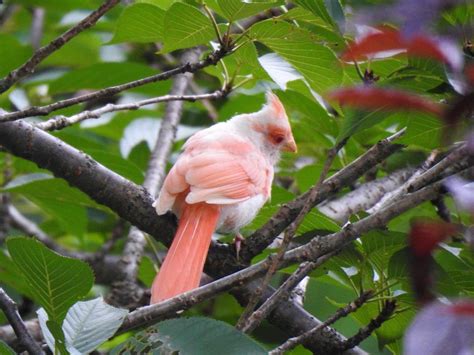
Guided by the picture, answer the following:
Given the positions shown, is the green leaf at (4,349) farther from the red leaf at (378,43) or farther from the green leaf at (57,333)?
the red leaf at (378,43)

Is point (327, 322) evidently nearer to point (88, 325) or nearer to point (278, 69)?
point (88, 325)

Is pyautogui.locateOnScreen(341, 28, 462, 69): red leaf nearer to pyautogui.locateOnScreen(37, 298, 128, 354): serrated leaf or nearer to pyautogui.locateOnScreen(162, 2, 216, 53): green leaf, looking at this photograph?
pyautogui.locateOnScreen(37, 298, 128, 354): serrated leaf

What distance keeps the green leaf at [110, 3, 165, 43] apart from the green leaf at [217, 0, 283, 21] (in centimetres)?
34

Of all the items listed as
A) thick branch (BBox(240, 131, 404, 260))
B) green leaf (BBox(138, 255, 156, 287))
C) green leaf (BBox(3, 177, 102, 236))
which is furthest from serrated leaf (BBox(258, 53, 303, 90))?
green leaf (BBox(138, 255, 156, 287))

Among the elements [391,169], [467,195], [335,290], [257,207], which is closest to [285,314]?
[257,207]

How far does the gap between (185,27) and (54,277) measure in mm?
836

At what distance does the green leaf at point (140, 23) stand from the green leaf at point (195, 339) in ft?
3.87

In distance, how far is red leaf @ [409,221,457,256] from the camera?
0.67 meters

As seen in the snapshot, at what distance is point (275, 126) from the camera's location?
3.79 meters

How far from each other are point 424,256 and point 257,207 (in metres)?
2.54

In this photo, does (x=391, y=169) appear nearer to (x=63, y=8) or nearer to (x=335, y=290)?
(x=335, y=290)

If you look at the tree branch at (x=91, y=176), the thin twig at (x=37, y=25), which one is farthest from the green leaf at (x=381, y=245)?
the thin twig at (x=37, y=25)

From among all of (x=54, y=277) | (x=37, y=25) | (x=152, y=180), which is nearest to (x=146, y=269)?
(x=152, y=180)

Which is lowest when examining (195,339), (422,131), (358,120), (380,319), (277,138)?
(380,319)
